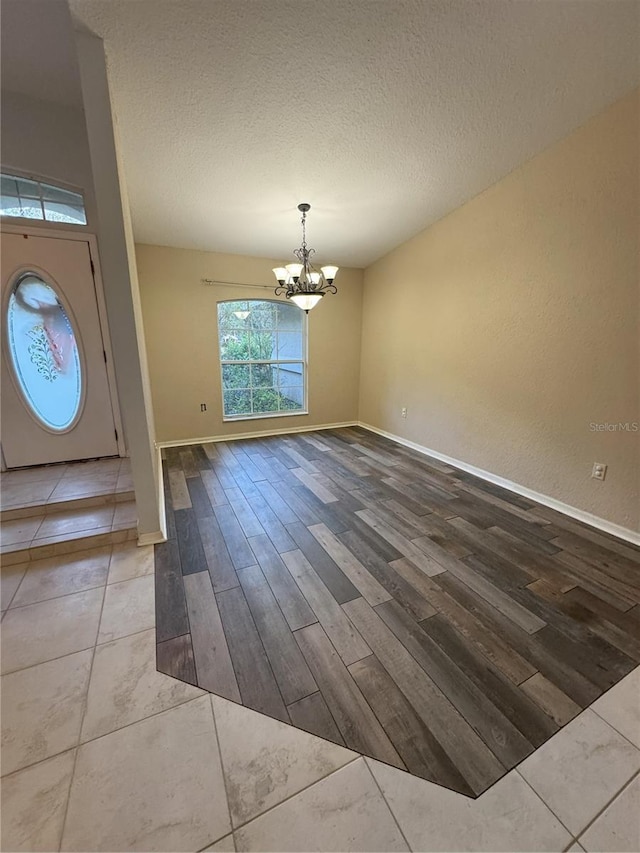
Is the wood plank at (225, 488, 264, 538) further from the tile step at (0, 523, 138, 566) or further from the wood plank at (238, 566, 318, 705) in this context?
the tile step at (0, 523, 138, 566)

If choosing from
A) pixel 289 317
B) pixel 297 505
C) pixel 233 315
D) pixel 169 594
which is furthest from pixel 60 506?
pixel 289 317

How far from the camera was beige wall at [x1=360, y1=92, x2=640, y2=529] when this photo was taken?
2145 millimetres

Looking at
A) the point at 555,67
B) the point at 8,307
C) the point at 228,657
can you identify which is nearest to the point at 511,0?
the point at 555,67

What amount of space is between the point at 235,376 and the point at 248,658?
12.5 feet

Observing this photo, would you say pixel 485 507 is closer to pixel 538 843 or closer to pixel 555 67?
pixel 538 843

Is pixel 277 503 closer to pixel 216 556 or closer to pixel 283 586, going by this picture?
pixel 216 556

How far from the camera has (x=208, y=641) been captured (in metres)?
1.47

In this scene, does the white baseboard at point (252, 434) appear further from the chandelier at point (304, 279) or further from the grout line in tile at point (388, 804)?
the grout line in tile at point (388, 804)

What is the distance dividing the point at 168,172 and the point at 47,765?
355cm

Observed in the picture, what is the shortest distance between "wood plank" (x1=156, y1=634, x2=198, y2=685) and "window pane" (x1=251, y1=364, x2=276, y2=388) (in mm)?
3709

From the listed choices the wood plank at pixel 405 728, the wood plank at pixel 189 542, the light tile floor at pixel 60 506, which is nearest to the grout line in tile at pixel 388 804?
the wood plank at pixel 405 728

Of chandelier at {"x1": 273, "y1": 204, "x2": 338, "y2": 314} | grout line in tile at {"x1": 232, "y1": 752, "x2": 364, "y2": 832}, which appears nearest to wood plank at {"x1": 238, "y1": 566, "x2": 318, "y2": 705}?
grout line in tile at {"x1": 232, "y1": 752, "x2": 364, "y2": 832}

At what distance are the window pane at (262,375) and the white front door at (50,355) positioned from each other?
204cm

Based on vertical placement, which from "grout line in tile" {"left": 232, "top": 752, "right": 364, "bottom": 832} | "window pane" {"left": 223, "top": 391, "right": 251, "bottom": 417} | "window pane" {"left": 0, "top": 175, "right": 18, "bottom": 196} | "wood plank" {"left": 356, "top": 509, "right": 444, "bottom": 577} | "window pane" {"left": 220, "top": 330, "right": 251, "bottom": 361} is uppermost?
"window pane" {"left": 0, "top": 175, "right": 18, "bottom": 196}
